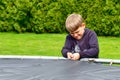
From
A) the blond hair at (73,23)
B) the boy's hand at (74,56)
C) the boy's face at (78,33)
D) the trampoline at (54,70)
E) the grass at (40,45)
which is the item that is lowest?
the grass at (40,45)

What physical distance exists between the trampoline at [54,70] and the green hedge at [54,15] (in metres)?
5.76

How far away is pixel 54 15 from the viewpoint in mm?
9961

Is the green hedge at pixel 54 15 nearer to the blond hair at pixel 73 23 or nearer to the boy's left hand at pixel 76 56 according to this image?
the blond hair at pixel 73 23

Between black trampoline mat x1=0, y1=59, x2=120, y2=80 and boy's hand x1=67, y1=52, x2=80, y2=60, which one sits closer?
black trampoline mat x1=0, y1=59, x2=120, y2=80

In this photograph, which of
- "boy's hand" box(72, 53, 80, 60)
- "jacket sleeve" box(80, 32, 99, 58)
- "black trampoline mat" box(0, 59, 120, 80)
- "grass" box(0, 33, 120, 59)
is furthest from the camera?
"grass" box(0, 33, 120, 59)

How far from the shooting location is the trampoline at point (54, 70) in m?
3.07

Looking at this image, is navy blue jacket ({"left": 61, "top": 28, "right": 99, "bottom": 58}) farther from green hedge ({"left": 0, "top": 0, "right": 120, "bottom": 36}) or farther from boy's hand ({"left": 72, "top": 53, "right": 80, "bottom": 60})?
green hedge ({"left": 0, "top": 0, "right": 120, "bottom": 36})

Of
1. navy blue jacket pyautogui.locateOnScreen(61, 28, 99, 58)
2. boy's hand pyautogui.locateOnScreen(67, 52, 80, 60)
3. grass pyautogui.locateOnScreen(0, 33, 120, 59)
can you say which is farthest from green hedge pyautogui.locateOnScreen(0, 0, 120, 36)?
boy's hand pyautogui.locateOnScreen(67, 52, 80, 60)

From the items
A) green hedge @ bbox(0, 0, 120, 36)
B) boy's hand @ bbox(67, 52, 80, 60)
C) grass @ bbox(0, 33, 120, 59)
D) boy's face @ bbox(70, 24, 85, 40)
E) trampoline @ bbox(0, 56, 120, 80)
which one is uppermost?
A: boy's face @ bbox(70, 24, 85, 40)

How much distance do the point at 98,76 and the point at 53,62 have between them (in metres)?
0.72

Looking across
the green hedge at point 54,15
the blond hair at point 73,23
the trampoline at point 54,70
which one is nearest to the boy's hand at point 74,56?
the trampoline at point 54,70

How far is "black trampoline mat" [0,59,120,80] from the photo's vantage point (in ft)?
10.1

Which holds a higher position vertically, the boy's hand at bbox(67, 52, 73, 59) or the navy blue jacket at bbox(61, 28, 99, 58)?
the navy blue jacket at bbox(61, 28, 99, 58)

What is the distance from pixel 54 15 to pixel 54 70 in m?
6.71
